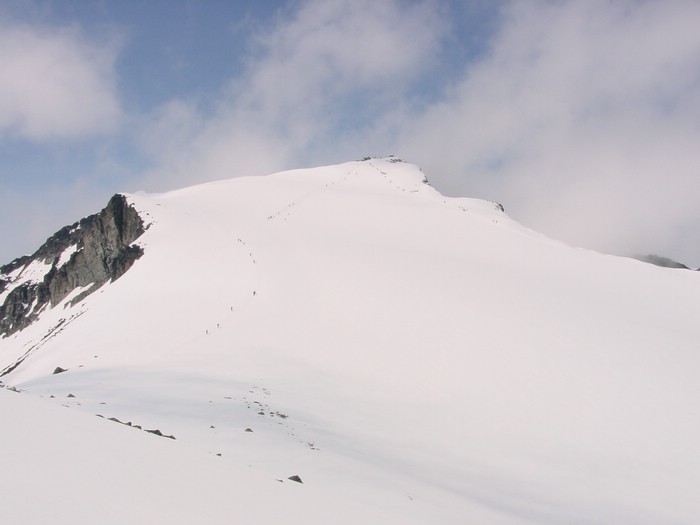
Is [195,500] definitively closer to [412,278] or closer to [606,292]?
[412,278]

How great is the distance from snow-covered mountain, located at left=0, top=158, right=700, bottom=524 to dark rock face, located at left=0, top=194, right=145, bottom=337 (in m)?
8.65

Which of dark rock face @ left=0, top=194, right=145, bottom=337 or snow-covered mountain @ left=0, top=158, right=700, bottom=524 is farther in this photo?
dark rock face @ left=0, top=194, right=145, bottom=337

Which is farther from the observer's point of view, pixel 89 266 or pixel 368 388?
pixel 89 266

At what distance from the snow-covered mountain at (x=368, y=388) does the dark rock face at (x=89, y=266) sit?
28.4 ft

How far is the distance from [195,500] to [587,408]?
14750 millimetres

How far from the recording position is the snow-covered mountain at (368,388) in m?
5.72

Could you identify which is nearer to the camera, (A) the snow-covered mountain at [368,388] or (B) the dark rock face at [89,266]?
(A) the snow-covered mountain at [368,388]

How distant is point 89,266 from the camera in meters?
56.8

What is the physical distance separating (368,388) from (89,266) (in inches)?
2015

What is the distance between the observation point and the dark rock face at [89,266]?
1861 inches

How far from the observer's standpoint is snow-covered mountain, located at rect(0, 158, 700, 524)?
5.72 meters

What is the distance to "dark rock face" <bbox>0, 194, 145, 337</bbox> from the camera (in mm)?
47266

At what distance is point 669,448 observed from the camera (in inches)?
543

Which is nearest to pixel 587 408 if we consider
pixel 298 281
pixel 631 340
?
pixel 631 340
